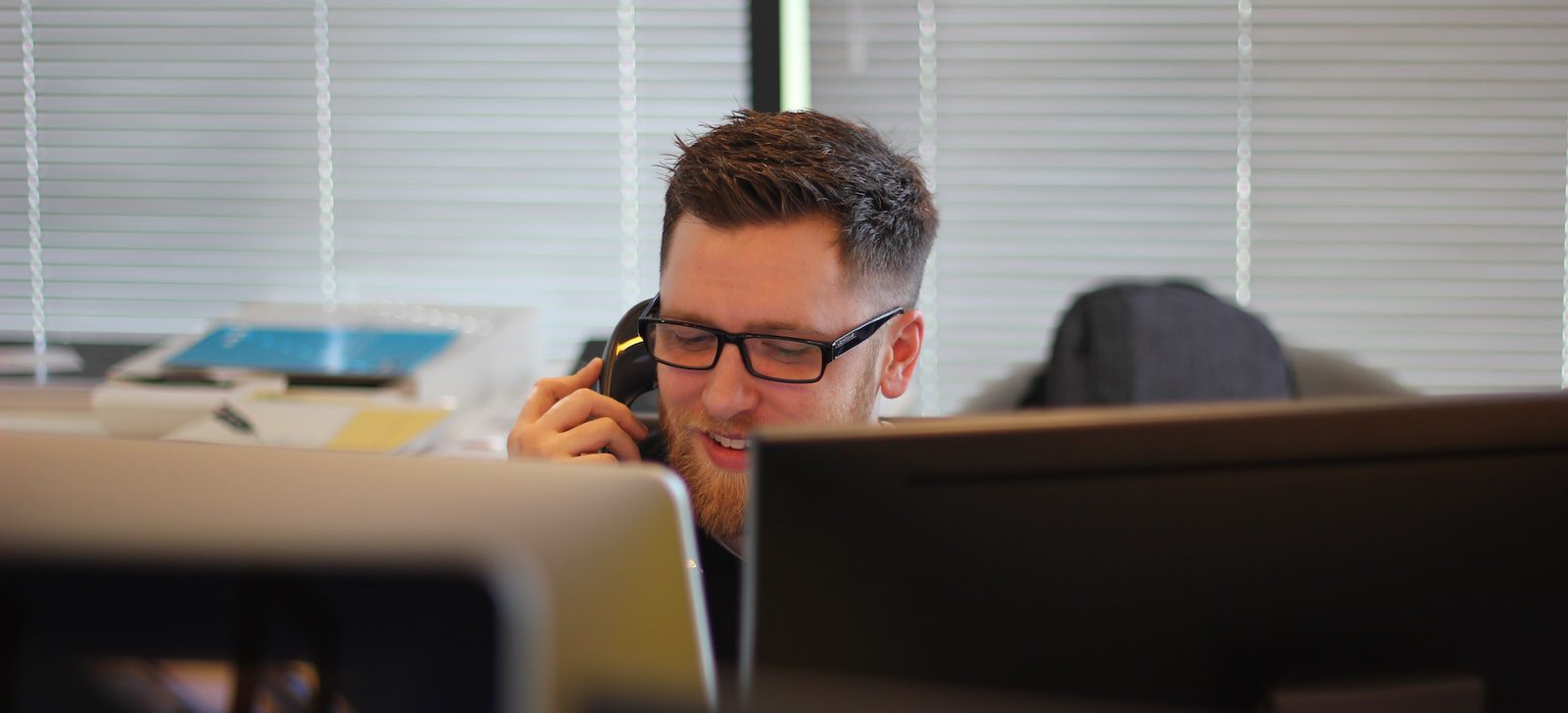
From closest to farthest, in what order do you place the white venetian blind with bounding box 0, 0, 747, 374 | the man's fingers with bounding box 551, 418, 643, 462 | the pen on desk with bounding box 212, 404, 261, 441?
the man's fingers with bounding box 551, 418, 643, 462
the pen on desk with bounding box 212, 404, 261, 441
the white venetian blind with bounding box 0, 0, 747, 374

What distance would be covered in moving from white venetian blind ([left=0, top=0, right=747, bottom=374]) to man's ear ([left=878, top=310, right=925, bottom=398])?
1.41 metres

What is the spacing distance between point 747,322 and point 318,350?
4.19ft

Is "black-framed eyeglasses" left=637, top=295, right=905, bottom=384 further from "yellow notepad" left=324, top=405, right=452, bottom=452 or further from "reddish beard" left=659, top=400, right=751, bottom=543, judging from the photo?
"yellow notepad" left=324, top=405, right=452, bottom=452

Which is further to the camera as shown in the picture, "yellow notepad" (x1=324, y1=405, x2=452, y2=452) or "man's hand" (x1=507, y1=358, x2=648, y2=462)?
"yellow notepad" (x1=324, y1=405, x2=452, y2=452)

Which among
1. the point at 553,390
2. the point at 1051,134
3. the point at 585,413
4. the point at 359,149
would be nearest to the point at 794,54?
the point at 1051,134

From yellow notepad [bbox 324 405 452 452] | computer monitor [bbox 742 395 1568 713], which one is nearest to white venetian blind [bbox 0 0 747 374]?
yellow notepad [bbox 324 405 452 452]

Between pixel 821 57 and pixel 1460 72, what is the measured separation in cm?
139

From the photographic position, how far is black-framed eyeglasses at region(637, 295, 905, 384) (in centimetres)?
132

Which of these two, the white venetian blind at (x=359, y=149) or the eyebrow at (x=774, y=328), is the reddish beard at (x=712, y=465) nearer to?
the eyebrow at (x=774, y=328)

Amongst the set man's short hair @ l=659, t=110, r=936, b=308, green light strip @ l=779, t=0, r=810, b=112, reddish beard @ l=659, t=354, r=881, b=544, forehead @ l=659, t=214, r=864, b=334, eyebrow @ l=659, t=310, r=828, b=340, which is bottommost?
reddish beard @ l=659, t=354, r=881, b=544

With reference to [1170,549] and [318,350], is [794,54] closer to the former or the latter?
[318,350]

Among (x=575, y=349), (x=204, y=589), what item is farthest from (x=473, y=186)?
(x=204, y=589)

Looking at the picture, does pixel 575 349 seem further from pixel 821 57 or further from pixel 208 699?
pixel 208 699

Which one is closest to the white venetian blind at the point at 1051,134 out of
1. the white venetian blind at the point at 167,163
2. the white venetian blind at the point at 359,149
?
the white venetian blind at the point at 359,149
